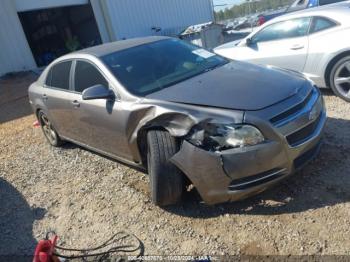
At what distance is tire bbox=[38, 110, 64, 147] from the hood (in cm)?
289

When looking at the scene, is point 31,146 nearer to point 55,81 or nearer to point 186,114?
point 55,81

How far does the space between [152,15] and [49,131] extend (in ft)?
45.3

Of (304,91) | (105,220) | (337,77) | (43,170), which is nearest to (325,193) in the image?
(304,91)

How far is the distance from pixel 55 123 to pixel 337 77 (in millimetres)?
4383

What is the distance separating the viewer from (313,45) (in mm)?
5734

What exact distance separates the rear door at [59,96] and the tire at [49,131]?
0.31 metres

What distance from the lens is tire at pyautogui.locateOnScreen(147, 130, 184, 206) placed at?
11.1 feet

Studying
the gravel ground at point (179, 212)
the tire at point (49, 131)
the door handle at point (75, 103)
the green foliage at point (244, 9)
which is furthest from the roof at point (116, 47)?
the green foliage at point (244, 9)

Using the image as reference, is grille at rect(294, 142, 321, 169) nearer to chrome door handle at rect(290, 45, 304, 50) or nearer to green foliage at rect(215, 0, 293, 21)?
chrome door handle at rect(290, 45, 304, 50)

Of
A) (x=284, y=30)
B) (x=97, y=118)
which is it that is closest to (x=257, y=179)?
(x=97, y=118)

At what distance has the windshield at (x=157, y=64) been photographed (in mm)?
4027

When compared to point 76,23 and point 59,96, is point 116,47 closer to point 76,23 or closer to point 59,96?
point 59,96

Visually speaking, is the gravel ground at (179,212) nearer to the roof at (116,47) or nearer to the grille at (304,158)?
the grille at (304,158)

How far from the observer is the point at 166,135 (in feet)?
11.2
